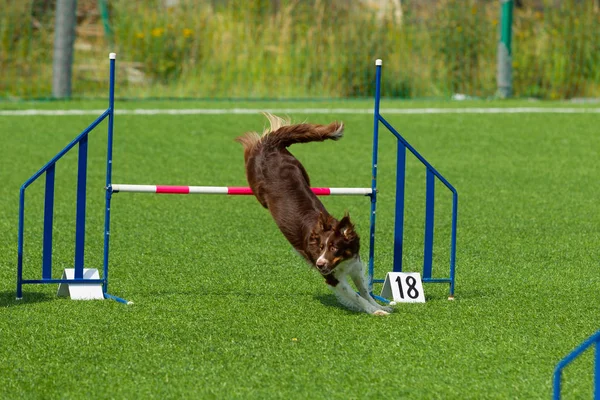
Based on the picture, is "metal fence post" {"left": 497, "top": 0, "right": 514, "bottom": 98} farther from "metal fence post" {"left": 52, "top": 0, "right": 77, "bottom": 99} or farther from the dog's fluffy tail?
the dog's fluffy tail

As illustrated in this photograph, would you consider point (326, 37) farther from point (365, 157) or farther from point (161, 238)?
point (161, 238)

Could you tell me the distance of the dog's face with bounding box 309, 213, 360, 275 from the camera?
5.56m

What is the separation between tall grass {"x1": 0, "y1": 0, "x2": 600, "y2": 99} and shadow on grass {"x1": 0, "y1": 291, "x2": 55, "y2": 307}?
31.9ft

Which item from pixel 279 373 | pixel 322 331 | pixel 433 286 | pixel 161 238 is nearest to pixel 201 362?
pixel 279 373

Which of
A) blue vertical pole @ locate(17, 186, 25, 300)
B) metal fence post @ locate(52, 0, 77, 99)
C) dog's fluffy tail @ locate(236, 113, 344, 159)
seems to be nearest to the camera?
blue vertical pole @ locate(17, 186, 25, 300)

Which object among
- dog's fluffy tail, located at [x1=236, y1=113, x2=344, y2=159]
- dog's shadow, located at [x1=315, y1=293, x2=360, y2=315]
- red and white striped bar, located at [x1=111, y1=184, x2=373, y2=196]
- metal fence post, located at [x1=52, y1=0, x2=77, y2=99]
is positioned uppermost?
metal fence post, located at [x1=52, y1=0, x2=77, y2=99]

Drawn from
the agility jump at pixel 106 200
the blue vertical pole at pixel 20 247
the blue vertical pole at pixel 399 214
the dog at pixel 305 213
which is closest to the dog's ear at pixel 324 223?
the dog at pixel 305 213

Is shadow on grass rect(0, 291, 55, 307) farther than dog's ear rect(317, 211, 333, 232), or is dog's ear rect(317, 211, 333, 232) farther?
shadow on grass rect(0, 291, 55, 307)

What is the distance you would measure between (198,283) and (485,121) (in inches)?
315

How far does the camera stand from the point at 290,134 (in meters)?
6.51

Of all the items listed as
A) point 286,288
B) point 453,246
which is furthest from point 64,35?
point 453,246

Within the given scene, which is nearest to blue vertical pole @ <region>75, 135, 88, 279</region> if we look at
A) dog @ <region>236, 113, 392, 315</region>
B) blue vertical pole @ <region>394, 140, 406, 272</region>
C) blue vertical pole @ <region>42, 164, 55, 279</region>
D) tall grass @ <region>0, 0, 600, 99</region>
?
blue vertical pole @ <region>42, 164, 55, 279</region>

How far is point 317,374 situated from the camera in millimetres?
4707

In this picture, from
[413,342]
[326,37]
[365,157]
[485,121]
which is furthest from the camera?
[326,37]
